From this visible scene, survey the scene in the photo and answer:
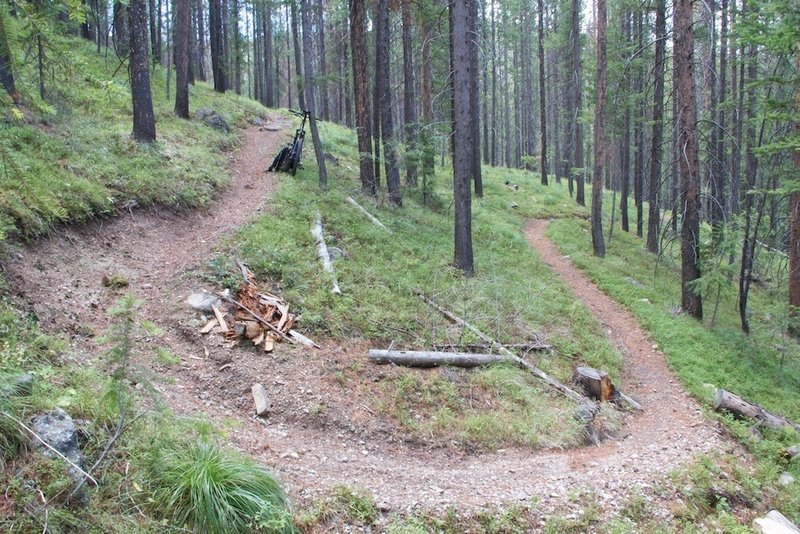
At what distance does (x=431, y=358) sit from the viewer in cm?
812

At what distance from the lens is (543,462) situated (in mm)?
6461

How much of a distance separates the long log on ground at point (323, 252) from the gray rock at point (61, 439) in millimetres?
5526

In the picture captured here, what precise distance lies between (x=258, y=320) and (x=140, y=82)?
8912 millimetres

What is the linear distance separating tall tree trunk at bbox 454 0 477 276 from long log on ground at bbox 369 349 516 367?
13.7ft

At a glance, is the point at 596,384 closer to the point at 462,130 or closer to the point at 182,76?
the point at 462,130

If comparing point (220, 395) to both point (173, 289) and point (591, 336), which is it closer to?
point (173, 289)

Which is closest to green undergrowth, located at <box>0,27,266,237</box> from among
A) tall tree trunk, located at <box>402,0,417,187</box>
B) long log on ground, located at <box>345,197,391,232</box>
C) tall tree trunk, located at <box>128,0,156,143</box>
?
tall tree trunk, located at <box>128,0,156,143</box>

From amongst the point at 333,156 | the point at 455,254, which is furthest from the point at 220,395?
the point at 333,156

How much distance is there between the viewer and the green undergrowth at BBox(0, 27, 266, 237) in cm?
697

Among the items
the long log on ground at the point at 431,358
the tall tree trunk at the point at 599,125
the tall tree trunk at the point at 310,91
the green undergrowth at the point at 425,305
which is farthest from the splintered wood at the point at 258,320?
the tall tree trunk at the point at 599,125

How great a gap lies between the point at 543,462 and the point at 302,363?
3556mm

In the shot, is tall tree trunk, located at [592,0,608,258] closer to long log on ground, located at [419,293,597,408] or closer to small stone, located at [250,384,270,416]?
long log on ground, located at [419,293,597,408]

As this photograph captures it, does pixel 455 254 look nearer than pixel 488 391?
No

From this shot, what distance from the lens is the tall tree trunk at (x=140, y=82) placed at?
12.6 metres
